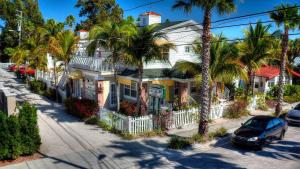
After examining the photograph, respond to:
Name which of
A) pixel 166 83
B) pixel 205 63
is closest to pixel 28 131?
pixel 205 63

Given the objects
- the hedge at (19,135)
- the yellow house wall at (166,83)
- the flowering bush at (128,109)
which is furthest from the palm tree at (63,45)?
the hedge at (19,135)

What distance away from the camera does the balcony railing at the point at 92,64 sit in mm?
19438

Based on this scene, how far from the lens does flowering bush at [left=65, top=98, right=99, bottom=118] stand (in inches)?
706

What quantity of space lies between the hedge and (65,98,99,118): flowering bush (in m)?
5.62

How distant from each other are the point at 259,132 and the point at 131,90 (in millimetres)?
10424

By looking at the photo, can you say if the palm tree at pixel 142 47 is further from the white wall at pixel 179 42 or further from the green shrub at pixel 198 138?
the white wall at pixel 179 42

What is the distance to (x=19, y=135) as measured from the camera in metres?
11.8

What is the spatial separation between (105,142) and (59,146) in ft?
7.37

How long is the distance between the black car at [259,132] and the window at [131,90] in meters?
8.97

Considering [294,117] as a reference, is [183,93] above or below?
above

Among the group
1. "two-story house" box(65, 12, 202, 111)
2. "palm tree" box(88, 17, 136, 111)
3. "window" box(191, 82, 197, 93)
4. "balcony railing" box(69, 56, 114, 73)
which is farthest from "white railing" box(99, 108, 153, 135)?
"window" box(191, 82, 197, 93)

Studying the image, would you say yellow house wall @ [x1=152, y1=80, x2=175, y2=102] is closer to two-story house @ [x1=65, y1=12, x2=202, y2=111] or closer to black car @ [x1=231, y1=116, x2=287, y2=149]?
two-story house @ [x1=65, y1=12, x2=202, y2=111]

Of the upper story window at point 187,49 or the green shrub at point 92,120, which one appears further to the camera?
the upper story window at point 187,49

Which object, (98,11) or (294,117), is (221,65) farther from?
(98,11)
